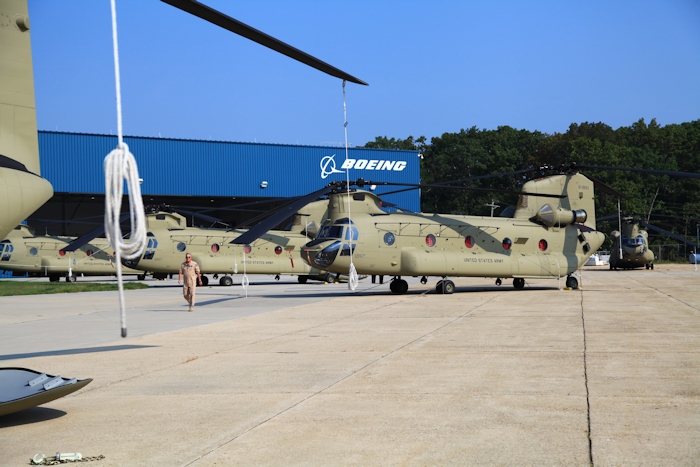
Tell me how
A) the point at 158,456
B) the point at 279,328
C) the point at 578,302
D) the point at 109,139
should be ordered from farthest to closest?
the point at 109,139, the point at 578,302, the point at 279,328, the point at 158,456

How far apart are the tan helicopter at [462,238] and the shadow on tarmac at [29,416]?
44.6 feet

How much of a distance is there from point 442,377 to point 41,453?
14.1ft

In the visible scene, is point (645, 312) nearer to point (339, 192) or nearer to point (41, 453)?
point (339, 192)

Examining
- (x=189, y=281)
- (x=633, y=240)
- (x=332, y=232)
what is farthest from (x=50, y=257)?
(x=633, y=240)

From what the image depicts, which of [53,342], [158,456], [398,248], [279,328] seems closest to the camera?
[158,456]

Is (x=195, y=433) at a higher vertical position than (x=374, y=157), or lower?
lower

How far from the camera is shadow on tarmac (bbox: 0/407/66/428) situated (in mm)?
6066

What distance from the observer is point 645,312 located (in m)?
15.3

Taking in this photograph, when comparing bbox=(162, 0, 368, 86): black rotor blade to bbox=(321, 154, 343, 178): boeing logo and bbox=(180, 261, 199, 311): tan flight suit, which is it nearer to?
bbox=(180, 261, 199, 311): tan flight suit

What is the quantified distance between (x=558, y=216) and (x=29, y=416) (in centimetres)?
2218

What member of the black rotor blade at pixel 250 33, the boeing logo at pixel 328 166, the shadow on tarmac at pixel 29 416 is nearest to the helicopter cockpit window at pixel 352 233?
the shadow on tarmac at pixel 29 416

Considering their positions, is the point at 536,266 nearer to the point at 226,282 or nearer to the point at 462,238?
the point at 462,238

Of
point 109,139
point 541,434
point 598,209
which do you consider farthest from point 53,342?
point 598,209

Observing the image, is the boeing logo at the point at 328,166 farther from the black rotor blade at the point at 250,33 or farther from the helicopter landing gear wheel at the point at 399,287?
the black rotor blade at the point at 250,33
